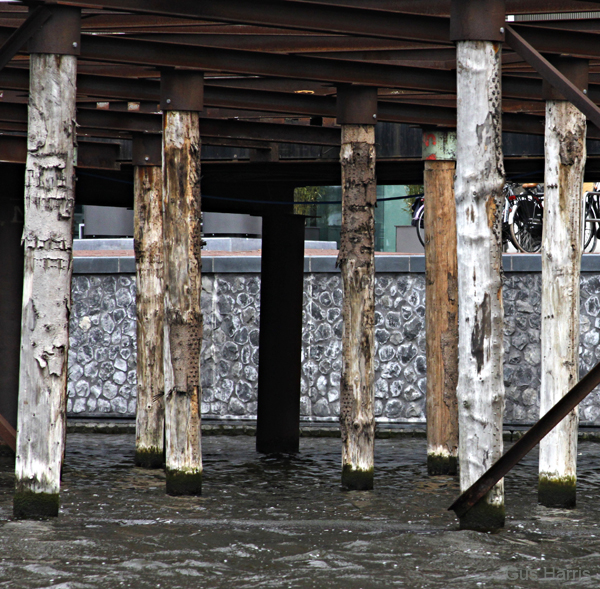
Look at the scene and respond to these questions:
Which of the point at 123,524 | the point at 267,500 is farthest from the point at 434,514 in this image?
the point at 123,524

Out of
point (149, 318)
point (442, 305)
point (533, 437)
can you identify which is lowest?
point (533, 437)

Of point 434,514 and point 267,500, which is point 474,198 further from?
point 267,500

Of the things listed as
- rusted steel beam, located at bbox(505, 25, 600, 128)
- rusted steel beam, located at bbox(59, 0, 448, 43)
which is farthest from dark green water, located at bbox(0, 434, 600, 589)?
rusted steel beam, located at bbox(59, 0, 448, 43)

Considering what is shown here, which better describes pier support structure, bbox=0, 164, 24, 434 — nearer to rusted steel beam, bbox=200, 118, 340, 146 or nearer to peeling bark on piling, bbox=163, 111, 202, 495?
rusted steel beam, bbox=200, 118, 340, 146

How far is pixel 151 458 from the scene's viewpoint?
1081 cm

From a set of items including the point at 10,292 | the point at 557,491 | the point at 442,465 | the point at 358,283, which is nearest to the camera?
the point at 557,491

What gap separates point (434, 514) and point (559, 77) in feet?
11.7

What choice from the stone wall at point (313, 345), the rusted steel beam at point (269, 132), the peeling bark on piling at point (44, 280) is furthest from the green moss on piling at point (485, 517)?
the stone wall at point (313, 345)

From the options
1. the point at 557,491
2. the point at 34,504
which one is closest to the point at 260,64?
the point at 34,504

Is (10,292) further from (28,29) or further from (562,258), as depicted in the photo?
(562,258)

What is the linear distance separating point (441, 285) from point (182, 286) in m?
2.96

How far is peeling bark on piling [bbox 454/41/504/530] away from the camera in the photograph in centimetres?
638

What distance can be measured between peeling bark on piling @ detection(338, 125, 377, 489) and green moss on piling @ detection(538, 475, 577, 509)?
1.52 metres

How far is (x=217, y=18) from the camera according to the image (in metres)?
6.51
